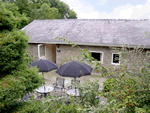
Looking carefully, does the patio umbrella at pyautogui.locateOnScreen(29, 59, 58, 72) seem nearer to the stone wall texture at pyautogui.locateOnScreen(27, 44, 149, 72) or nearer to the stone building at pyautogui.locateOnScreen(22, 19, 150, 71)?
the stone wall texture at pyautogui.locateOnScreen(27, 44, 149, 72)

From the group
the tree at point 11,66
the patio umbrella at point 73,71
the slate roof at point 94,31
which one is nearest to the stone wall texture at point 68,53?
the slate roof at point 94,31

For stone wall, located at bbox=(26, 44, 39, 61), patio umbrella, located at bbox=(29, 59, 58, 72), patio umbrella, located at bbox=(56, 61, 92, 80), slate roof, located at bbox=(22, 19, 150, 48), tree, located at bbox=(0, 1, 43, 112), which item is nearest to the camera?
tree, located at bbox=(0, 1, 43, 112)

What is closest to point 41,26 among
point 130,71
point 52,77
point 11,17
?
point 52,77

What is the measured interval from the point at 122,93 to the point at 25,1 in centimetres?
2797

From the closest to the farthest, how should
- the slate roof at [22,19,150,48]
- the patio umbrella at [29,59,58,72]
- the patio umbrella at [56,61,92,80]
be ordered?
1. the patio umbrella at [56,61,92,80]
2. the patio umbrella at [29,59,58,72]
3. the slate roof at [22,19,150,48]

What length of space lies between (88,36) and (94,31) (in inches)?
40.5

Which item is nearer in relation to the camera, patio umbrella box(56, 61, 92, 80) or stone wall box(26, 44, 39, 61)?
patio umbrella box(56, 61, 92, 80)

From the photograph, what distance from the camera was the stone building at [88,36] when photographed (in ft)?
31.0

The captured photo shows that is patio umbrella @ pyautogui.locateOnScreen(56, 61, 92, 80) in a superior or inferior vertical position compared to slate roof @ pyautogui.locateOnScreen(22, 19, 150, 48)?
inferior

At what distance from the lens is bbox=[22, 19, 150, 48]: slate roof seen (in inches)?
370

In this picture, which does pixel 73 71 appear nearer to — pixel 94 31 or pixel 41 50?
pixel 94 31

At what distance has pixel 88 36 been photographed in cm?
1026

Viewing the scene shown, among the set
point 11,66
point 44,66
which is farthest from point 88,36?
point 11,66

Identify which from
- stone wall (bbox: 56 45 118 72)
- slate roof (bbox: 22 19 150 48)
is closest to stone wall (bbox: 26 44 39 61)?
slate roof (bbox: 22 19 150 48)
